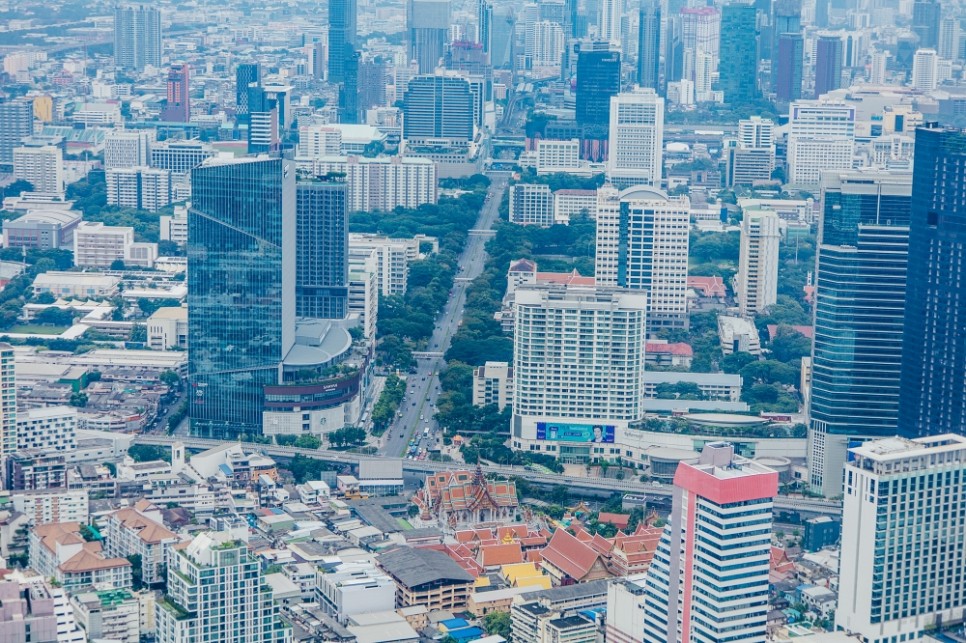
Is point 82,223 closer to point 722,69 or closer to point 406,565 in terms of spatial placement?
point 406,565

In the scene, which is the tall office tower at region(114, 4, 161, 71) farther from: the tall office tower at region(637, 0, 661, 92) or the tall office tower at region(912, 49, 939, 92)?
the tall office tower at region(912, 49, 939, 92)

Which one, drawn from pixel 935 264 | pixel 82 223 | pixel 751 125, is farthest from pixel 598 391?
pixel 751 125

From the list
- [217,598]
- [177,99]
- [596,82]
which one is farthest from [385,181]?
[217,598]

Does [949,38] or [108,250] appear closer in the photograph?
[108,250]

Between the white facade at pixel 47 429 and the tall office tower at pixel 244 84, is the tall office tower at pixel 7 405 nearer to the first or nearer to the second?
the white facade at pixel 47 429

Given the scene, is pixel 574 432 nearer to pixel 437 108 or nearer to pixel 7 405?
pixel 7 405

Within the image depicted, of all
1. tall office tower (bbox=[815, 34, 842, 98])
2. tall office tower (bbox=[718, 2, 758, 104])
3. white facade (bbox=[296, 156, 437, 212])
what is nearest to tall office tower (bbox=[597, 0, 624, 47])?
tall office tower (bbox=[718, 2, 758, 104])

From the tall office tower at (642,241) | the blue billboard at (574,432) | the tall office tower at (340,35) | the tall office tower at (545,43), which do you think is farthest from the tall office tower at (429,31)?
the blue billboard at (574,432)
